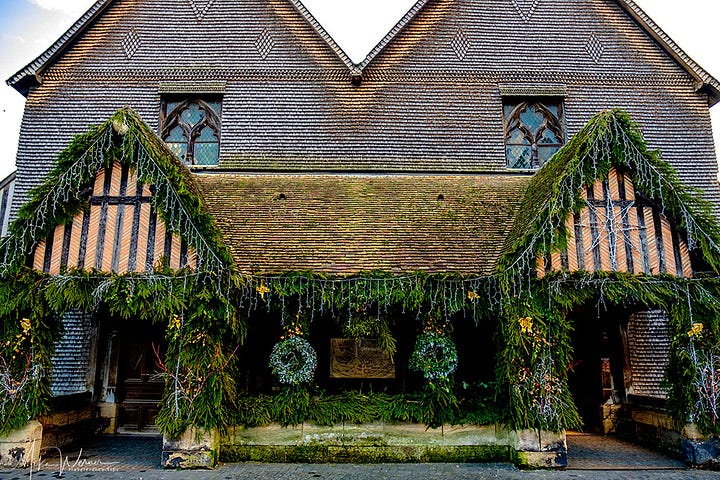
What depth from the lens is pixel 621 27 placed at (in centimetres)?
1392

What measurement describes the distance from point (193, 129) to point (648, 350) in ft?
40.7

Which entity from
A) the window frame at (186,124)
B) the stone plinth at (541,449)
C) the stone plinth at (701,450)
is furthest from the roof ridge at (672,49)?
the window frame at (186,124)

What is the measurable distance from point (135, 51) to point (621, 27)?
13.3 metres

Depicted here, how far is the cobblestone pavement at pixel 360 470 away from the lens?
7754mm

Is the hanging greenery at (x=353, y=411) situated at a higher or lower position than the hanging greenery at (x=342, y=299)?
lower

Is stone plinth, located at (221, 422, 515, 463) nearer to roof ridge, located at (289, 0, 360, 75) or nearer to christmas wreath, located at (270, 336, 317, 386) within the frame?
christmas wreath, located at (270, 336, 317, 386)

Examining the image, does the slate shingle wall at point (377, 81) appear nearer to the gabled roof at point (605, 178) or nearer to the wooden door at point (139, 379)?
the gabled roof at point (605, 178)

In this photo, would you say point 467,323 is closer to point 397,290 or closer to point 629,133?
point 397,290

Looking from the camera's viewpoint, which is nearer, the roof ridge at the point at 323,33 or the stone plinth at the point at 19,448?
the stone plinth at the point at 19,448

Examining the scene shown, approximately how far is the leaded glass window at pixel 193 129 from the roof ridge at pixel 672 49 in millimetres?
11681

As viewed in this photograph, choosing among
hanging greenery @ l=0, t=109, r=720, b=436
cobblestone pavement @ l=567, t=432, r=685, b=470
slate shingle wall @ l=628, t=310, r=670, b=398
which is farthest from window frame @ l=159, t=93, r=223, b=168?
slate shingle wall @ l=628, t=310, r=670, b=398

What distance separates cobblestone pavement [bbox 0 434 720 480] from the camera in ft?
25.4

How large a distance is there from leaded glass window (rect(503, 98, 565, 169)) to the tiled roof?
1157 millimetres

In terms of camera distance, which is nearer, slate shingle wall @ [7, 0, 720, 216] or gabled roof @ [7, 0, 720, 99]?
slate shingle wall @ [7, 0, 720, 216]
